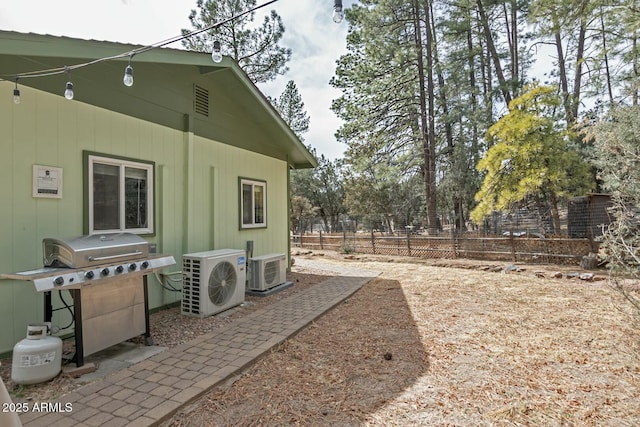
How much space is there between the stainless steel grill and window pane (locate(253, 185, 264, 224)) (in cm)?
346

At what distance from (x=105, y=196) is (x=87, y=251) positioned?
1461 mm

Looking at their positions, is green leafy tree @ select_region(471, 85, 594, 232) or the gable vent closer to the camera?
the gable vent

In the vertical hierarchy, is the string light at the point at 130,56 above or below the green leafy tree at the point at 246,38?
below

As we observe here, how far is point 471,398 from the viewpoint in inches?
96.9

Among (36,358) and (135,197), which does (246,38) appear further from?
(36,358)

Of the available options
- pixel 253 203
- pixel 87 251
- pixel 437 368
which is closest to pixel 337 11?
pixel 87 251

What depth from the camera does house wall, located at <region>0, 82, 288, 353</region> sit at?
3.16m

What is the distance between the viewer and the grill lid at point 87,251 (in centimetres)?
279

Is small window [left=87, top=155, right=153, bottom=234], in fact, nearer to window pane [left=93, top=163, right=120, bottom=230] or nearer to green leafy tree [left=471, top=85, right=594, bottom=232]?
window pane [left=93, top=163, right=120, bottom=230]

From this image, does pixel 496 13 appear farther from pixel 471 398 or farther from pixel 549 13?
pixel 471 398

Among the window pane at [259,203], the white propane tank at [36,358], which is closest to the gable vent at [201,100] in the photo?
the window pane at [259,203]

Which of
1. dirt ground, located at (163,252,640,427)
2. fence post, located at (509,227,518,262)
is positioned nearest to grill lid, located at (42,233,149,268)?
dirt ground, located at (163,252,640,427)

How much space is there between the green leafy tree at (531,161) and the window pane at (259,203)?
20.7ft

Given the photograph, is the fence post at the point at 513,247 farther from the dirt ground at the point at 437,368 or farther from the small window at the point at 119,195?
the small window at the point at 119,195
